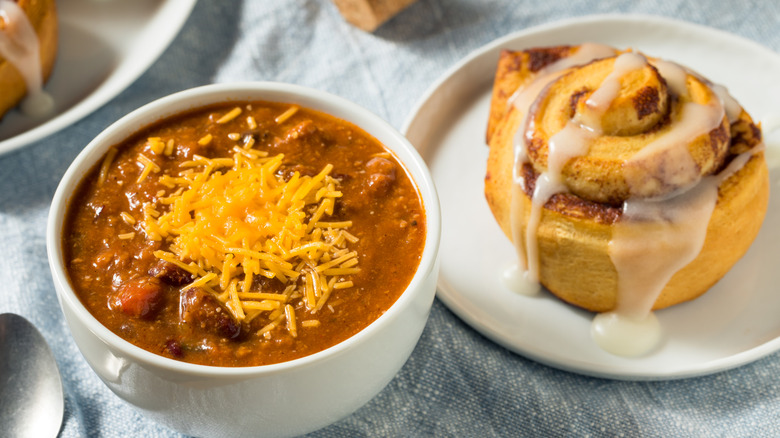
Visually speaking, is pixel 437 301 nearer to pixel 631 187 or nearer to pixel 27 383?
pixel 631 187

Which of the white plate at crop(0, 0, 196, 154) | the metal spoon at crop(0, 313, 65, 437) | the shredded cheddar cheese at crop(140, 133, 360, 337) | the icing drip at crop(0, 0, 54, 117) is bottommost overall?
the metal spoon at crop(0, 313, 65, 437)

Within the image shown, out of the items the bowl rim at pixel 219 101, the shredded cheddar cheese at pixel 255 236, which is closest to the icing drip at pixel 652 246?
the bowl rim at pixel 219 101

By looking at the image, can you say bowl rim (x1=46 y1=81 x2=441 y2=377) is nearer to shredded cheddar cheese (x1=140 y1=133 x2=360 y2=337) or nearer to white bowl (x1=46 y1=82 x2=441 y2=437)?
white bowl (x1=46 y1=82 x2=441 y2=437)

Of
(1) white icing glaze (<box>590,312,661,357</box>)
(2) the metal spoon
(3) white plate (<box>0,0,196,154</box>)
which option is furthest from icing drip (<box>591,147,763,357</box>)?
(3) white plate (<box>0,0,196,154</box>)

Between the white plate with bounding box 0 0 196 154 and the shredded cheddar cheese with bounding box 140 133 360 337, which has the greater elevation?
the shredded cheddar cheese with bounding box 140 133 360 337

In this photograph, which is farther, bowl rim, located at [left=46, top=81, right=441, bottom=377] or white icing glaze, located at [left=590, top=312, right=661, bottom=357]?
white icing glaze, located at [left=590, top=312, right=661, bottom=357]

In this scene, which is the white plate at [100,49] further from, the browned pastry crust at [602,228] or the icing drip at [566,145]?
the icing drip at [566,145]

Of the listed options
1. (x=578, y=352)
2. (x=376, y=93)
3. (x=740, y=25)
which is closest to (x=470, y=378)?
(x=578, y=352)

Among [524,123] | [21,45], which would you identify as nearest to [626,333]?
[524,123]

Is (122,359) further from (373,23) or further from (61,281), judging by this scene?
(373,23)
